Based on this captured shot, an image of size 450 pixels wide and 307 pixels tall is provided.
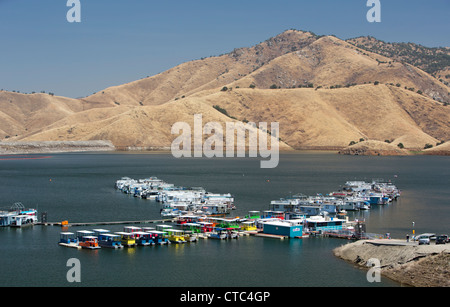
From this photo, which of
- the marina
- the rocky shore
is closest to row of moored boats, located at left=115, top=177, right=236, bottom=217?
the marina

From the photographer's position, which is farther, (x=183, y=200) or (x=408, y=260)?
(x=183, y=200)

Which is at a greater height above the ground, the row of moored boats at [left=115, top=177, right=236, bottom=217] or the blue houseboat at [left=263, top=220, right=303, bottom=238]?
the row of moored boats at [left=115, top=177, right=236, bottom=217]

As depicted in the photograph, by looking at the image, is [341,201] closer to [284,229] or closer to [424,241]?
[284,229]

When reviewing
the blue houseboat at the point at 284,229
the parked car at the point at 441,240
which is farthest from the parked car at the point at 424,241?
the blue houseboat at the point at 284,229

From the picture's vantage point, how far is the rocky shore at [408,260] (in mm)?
35156

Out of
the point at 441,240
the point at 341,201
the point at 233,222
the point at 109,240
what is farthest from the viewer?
the point at 341,201

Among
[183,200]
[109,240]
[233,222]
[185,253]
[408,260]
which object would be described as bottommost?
[185,253]

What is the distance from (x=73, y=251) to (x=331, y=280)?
65.7ft

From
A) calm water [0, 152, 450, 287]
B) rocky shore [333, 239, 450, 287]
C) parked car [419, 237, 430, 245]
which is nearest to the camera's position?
rocky shore [333, 239, 450, 287]

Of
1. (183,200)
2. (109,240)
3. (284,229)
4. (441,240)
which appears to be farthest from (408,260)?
(183,200)

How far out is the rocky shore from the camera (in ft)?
115

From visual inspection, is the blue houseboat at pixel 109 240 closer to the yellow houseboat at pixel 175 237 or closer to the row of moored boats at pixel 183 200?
the yellow houseboat at pixel 175 237

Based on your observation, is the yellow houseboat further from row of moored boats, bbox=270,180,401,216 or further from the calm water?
row of moored boats, bbox=270,180,401,216

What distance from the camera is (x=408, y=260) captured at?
37.8 meters
